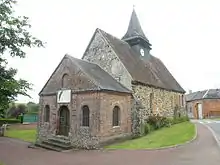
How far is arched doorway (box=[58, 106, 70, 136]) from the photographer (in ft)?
64.8

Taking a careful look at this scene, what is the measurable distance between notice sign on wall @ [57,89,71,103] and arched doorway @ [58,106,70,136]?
62 centimetres

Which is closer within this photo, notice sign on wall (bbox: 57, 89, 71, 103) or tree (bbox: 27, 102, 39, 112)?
notice sign on wall (bbox: 57, 89, 71, 103)

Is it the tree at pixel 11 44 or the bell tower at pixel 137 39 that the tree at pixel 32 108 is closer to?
the bell tower at pixel 137 39

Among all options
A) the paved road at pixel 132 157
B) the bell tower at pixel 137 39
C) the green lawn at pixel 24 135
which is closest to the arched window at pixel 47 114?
the green lawn at pixel 24 135

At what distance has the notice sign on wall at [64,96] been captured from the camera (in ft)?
64.4

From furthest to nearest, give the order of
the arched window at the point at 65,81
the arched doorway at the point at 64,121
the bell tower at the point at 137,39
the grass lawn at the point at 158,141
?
the bell tower at the point at 137,39
the arched window at the point at 65,81
the arched doorway at the point at 64,121
the grass lawn at the point at 158,141

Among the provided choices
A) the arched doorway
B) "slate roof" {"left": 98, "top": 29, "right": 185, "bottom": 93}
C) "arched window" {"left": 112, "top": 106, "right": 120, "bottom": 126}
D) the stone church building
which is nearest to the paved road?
the stone church building

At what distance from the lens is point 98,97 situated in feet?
58.3

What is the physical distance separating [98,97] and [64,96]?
3.58 m

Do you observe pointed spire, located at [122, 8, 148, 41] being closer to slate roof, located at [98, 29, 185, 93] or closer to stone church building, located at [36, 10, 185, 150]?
slate roof, located at [98, 29, 185, 93]

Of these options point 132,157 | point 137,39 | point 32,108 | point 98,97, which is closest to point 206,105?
point 137,39

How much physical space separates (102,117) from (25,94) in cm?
910

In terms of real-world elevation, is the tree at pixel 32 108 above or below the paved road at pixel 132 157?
above

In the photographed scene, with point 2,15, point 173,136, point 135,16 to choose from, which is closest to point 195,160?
point 173,136
